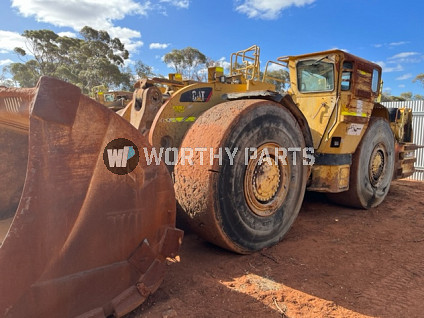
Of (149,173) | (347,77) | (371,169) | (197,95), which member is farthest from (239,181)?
A: (371,169)

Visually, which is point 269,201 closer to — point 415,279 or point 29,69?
point 415,279

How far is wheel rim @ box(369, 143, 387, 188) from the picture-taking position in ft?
17.6

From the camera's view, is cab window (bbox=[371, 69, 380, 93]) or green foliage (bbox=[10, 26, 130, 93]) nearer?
cab window (bbox=[371, 69, 380, 93])

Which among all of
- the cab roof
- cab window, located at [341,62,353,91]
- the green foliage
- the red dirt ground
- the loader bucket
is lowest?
the red dirt ground

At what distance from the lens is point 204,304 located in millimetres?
2348

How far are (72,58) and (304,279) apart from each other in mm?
37499

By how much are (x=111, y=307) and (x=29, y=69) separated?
39968 millimetres

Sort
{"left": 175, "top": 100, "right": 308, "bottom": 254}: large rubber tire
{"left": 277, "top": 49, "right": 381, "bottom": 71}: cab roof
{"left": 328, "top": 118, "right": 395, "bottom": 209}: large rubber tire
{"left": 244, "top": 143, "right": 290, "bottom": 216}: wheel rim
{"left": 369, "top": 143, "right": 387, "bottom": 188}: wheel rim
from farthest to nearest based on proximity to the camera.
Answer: {"left": 369, "top": 143, "right": 387, "bottom": 188}: wheel rim < {"left": 328, "top": 118, "right": 395, "bottom": 209}: large rubber tire < {"left": 277, "top": 49, "right": 381, "bottom": 71}: cab roof < {"left": 244, "top": 143, "right": 290, "bottom": 216}: wheel rim < {"left": 175, "top": 100, "right": 308, "bottom": 254}: large rubber tire

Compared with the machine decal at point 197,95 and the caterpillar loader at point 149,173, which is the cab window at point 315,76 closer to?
the caterpillar loader at point 149,173

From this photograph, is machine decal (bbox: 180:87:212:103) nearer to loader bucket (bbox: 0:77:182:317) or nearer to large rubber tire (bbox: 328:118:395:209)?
loader bucket (bbox: 0:77:182:317)

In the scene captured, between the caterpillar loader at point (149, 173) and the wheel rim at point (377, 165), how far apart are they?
448mm

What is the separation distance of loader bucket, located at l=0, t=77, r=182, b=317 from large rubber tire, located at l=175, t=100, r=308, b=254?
503 mm

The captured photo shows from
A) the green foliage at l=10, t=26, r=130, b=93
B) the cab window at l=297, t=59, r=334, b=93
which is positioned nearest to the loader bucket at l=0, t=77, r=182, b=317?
the cab window at l=297, t=59, r=334, b=93

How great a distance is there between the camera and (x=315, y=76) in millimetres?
4891
